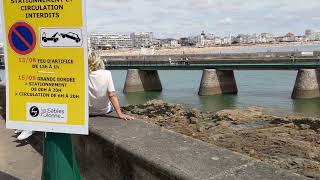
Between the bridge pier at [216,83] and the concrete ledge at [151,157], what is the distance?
3828cm

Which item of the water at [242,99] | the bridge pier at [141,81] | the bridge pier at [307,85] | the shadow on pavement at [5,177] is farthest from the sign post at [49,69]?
the bridge pier at [141,81]

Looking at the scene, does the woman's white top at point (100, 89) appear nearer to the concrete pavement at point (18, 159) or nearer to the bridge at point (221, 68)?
the concrete pavement at point (18, 159)

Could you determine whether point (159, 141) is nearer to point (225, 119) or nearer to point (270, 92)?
point (225, 119)

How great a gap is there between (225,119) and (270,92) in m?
22.7

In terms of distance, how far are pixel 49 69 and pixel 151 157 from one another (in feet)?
2.99

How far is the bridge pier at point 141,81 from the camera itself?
156 ft

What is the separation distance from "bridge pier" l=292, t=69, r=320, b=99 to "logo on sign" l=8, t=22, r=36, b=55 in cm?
3655

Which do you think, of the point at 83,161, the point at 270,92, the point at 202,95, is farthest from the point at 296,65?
the point at 83,161

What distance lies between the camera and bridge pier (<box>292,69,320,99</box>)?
37.4 metres

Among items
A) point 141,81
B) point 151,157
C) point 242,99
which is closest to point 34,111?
point 151,157

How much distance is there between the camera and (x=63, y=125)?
3059 millimetres

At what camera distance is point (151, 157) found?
10.0 feet

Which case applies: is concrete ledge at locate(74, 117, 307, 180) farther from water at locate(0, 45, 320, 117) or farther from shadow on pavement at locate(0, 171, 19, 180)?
water at locate(0, 45, 320, 117)

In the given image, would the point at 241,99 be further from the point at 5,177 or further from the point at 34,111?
the point at 34,111
